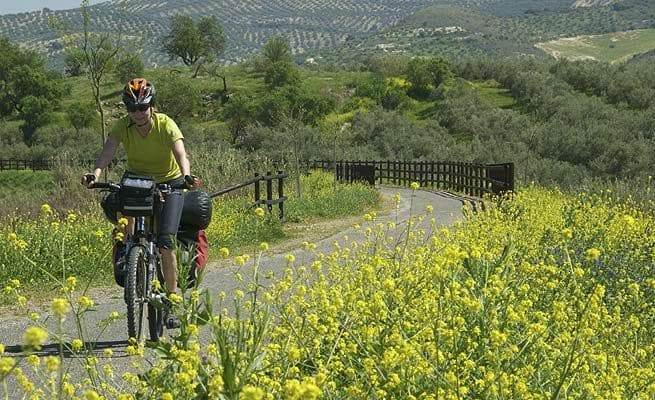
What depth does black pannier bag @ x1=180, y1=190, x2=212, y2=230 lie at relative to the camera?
5777 mm

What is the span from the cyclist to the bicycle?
0.26 feet

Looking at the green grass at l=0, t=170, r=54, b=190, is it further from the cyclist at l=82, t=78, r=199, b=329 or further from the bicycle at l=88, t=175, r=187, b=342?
the bicycle at l=88, t=175, r=187, b=342

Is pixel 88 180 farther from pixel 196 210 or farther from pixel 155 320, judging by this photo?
pixel 155 320

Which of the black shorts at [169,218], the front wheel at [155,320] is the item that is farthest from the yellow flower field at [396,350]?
the black shorts at [169,218]

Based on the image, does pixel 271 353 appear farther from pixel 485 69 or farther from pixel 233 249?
pixel 485 69

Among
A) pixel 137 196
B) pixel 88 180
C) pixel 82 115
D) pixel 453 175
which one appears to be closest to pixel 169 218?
pixel 137 196

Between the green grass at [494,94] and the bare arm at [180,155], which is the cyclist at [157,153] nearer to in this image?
the bare arm at [180,155]

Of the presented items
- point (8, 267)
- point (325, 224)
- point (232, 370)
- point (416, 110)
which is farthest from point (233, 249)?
point (416, 110)

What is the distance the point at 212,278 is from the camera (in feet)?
30.1

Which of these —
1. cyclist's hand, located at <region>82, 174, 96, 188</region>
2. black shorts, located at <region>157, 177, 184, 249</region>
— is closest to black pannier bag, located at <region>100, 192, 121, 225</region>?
cyclist's hand, located at <region>82, 174, 96, 188</region>

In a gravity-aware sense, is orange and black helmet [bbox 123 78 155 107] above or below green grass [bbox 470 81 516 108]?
above

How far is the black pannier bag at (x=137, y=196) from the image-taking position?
17.8ft

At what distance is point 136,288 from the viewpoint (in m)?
5.51

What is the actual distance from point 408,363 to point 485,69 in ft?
258
